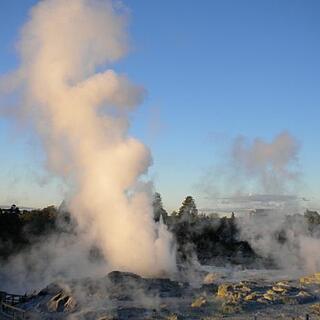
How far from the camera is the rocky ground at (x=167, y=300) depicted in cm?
2208

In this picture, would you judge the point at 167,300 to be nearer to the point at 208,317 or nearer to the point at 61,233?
the point at 208,317

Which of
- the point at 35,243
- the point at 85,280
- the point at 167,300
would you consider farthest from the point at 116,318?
the point at 35,243

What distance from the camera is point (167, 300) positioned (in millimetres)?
24203

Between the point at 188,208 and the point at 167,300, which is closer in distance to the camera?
the point at 167,300

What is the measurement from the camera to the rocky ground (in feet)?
72.4

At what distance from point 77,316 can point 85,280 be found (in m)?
4.92

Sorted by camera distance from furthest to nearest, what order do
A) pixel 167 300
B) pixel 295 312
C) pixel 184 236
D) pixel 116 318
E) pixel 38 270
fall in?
pixel 184 236 → pixel 38 270 → pixel 167 300 → pixel 295 312 → pixel 116 318

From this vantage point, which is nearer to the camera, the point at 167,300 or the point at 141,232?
the point at 167,300

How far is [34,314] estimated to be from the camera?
23.2 metres

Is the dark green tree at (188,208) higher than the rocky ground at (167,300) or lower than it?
higher

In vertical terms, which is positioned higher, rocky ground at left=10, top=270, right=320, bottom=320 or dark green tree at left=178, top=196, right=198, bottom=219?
dark green tree at left=178, top=196, right=198, bottom=219

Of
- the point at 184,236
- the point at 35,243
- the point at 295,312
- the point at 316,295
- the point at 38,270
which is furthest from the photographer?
the point at 184,236

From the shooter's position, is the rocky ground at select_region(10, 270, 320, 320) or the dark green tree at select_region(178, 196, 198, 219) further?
the dark green tree at select_region(178, 196, 198, 219)

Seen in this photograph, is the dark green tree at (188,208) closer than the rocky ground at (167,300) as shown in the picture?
No
